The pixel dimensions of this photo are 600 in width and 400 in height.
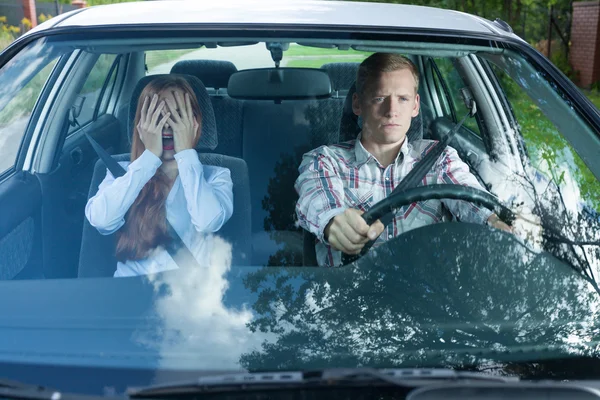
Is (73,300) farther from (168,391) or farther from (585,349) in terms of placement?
(585,349)

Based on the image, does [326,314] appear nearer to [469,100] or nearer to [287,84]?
[287,84]

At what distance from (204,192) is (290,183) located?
0.31 metres

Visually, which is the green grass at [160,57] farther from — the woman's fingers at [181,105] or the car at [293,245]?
the woman's fingers at [181,105]

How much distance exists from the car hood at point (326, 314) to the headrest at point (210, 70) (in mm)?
1249

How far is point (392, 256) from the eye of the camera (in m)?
1.72

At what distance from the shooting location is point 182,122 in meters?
2.05

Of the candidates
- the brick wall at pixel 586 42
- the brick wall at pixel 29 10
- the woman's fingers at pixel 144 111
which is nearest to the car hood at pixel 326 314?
the woman's fingers at pixel 144 111

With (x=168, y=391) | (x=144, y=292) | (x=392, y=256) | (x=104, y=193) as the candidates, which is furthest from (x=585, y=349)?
(x=104, y=193)

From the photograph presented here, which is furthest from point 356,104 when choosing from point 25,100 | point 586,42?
point 586,42

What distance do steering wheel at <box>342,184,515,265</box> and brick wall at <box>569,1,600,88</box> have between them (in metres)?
11.7

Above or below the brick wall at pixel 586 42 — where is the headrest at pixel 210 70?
below

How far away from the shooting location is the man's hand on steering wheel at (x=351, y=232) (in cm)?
187

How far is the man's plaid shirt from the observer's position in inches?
76.5

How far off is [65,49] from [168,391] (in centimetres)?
110
